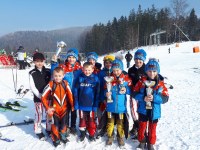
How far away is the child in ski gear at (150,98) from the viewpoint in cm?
479

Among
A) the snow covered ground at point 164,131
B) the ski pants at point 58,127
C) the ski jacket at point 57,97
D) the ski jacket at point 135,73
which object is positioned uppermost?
the ski jacket at point 135,73

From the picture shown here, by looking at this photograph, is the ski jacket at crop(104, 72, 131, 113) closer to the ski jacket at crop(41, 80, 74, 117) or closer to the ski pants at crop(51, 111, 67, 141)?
the ski jacket at crop(41, 80, 74, 117)

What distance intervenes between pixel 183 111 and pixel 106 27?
89237 mm

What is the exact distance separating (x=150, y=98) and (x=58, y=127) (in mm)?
2029

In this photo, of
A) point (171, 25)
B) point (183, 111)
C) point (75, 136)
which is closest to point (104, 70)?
point (75, 136)

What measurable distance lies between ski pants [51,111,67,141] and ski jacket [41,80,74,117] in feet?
0.22

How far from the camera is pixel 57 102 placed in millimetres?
5383

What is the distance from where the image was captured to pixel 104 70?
234 inches

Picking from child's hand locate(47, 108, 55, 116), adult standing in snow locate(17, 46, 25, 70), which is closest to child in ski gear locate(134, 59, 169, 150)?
child's hand locate(47, 108, 55, 116)

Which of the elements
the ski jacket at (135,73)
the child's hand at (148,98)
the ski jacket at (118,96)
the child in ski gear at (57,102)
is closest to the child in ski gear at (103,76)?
the ski jacket at (118,96)

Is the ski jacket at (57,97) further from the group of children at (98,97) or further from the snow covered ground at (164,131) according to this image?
the snow covered ground at (164,131)

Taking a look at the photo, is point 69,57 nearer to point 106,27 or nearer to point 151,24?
point 151,24

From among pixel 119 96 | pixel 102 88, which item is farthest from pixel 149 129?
pixel 102 88

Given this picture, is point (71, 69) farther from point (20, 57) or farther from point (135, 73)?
point (20, 57)
